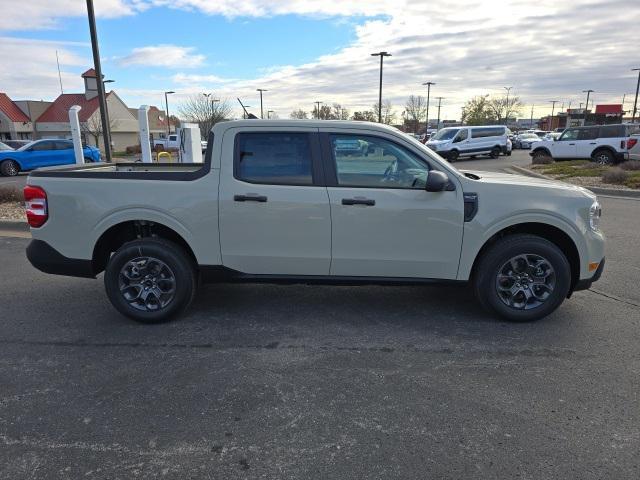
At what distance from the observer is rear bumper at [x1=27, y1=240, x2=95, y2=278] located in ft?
14.4

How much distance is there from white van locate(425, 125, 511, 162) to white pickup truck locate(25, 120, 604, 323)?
2251 centimetres

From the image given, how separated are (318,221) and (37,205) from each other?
2523 mm

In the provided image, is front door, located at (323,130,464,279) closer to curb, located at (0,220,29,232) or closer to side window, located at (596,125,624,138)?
curb, located at (0,220,29,232)

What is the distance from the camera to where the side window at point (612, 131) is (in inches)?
760

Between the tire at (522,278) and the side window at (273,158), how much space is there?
5.87 ft

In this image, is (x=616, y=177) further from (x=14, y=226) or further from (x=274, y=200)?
(x=14, y=226)

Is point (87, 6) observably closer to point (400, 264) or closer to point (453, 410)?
point (400, 264)

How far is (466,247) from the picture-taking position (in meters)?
4.25

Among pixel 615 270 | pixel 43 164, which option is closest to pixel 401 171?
pixel 615 270

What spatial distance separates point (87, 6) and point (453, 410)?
10.7m

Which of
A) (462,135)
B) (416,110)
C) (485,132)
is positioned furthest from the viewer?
(416,110)

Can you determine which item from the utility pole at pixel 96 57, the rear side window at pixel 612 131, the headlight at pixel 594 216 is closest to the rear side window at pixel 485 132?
the rear side window at pixel 612 131

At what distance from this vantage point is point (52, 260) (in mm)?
4414

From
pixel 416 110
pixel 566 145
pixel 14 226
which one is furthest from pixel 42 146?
pixel 416 110
